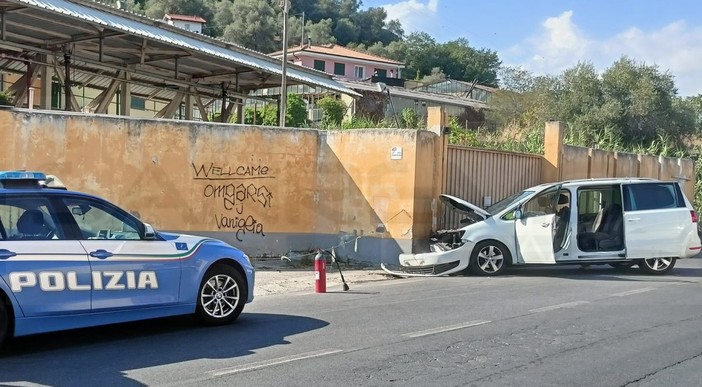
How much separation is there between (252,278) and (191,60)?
49.8 feet

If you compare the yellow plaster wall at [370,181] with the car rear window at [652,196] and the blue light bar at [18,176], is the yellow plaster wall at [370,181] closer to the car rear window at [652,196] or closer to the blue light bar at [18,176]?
the car rear window at [652,196]

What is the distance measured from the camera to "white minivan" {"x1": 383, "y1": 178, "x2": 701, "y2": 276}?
529 inches

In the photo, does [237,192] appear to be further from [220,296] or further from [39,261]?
[39,261]

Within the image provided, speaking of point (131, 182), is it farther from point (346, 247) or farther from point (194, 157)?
point (346, 247)

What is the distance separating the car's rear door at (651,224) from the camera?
44.8ft

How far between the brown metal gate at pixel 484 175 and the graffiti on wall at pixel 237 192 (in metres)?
3.97

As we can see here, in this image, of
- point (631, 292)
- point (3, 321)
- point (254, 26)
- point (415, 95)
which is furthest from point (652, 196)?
point (254, 26)

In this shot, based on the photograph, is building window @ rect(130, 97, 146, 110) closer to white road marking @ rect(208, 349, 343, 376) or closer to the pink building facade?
white road marking @ rect(208, 349, 343, 376)

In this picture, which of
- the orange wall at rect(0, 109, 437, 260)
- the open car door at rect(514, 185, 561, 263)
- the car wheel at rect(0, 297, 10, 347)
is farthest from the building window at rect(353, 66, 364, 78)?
the car wheel at rect(0, 297, 10, 347)

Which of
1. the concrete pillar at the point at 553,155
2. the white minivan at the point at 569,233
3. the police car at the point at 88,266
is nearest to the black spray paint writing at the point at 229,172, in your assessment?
the white minivan at the point at 569,233

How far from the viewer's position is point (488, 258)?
1349cm

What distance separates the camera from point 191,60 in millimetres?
22375

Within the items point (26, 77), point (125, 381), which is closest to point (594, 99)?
point (26, 77)

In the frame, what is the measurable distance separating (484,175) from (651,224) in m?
4.27
